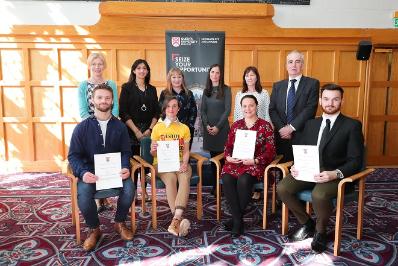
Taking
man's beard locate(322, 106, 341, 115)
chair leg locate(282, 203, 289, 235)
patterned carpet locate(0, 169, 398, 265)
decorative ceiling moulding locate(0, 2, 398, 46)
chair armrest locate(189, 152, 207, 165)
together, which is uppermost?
decorative ceiling moulding locate(0, 2, 398, 46)

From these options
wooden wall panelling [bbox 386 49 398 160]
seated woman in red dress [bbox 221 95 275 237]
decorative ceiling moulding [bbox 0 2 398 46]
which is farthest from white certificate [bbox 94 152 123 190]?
wooden wall panelling [bbox 386 49 398 160]

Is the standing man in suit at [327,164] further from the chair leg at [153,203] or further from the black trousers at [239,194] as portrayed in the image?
the chair leg at [153,203]

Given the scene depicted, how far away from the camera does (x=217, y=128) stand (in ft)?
14.1

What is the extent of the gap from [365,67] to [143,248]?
4.77 metres

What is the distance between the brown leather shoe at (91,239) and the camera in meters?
3.09

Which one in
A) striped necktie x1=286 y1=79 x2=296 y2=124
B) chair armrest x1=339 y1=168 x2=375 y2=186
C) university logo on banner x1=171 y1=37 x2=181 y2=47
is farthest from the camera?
university logo on banner x1=171 y1=37 x2=181 y2=47

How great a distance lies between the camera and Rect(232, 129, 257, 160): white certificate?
11.6 feet

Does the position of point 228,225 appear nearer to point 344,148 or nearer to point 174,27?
point 344,148

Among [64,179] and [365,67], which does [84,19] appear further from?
[365,67]

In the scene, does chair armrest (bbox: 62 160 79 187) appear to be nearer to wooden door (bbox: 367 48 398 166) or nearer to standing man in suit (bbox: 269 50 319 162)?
standing man in suit (bbox: 269 50 319 162)

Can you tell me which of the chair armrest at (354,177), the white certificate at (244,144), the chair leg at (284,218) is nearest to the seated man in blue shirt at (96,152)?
the white certificate at (244,144)

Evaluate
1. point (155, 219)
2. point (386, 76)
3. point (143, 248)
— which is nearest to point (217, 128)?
point (155, 219)

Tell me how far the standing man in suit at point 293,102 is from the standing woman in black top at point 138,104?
143 centimetres

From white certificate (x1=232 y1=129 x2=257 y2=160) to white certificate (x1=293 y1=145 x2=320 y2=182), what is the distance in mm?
484
